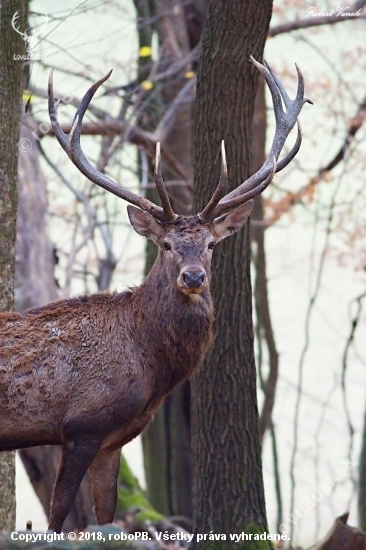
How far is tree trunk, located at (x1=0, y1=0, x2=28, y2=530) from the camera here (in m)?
7.05

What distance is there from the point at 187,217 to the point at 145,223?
34 cm

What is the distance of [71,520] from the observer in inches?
429

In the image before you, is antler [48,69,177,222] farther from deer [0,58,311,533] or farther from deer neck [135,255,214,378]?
deer neck [135,255,214,378]

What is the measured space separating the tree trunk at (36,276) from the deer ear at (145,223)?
4248mm

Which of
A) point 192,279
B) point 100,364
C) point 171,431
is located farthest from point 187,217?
point 171,431

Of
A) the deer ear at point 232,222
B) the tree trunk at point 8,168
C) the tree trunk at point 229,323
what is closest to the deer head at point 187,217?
the deer ear at point 232,222

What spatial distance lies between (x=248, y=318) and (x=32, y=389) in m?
2.17

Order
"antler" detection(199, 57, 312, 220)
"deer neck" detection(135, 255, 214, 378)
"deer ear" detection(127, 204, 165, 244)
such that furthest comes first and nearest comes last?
"deer ear" detection(127, 204, 165, 244) < "antler" detection(199, 57, 312, 220) < "deer neck" detection(135, 255, 214, 378)

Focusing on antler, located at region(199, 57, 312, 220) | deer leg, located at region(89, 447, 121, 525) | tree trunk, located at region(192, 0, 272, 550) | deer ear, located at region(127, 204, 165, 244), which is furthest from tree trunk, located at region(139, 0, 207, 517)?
deer leg, located at region(89, 447, 121, 525)

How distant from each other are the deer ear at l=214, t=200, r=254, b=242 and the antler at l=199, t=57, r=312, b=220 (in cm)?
7

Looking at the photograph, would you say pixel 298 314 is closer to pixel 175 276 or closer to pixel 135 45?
pixel 135 45

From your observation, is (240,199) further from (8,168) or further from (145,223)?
(8,168)

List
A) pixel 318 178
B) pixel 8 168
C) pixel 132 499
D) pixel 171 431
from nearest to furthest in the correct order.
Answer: pixel 8 168
pixel 132 499
pixel 171 431
pixel 318 178

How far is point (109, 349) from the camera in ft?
20.7
